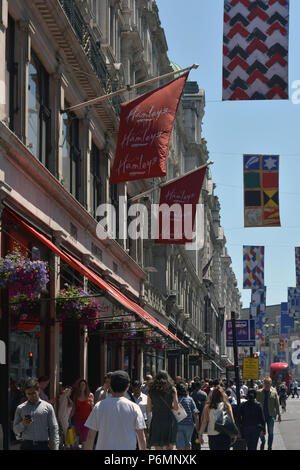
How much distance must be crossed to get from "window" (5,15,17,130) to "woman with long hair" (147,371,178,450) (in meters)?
6.64

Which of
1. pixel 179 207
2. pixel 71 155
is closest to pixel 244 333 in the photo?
pixel 179 207

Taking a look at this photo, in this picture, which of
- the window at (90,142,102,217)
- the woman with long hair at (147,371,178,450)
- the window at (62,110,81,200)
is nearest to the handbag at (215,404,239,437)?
the woman with long hair at (147,371,178,450)

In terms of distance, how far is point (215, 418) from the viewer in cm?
1445

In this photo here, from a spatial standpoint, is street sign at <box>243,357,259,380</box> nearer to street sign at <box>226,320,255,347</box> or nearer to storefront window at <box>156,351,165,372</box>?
street sign at <box>226,320,255,347</box>

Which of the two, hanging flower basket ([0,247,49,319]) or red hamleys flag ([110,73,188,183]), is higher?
red hamleys flag ([110,73,188,183])

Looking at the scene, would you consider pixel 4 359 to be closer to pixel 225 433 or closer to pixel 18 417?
pixel 225 433

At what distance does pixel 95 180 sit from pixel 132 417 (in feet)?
63.1

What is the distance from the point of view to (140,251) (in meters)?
36.8

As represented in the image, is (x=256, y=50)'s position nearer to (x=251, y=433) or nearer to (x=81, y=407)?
(x=251, y=433)

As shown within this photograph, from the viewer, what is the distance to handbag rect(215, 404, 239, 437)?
47.2ft

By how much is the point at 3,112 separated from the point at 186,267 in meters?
42.6

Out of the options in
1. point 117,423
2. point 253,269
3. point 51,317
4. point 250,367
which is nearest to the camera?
point 117,423

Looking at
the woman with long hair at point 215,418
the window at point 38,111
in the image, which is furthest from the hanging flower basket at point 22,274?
the window at point 38,111

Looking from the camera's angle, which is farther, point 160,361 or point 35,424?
point 160,361
